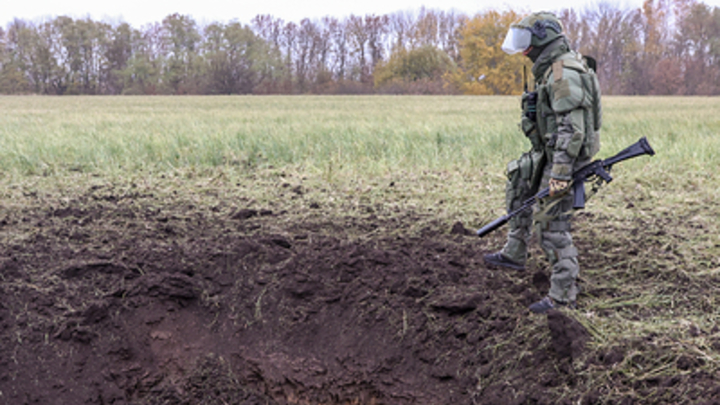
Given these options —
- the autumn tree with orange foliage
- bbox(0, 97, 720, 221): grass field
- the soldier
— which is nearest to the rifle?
the soldier

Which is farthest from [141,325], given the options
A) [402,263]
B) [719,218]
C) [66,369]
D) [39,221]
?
[719,218]

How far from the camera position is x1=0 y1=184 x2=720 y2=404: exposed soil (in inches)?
112

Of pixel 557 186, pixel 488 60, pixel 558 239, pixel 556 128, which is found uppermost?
pixel 488 60

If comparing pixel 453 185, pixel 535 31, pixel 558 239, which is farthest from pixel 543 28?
pixel 453 185

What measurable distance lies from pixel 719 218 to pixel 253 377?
3.92 m

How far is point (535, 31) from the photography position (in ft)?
9.61

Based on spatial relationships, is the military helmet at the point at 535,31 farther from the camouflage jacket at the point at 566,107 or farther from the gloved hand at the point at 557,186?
the gloved hand at the point at 557,186

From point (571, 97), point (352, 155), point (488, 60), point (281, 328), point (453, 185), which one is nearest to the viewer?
point (571, 97)

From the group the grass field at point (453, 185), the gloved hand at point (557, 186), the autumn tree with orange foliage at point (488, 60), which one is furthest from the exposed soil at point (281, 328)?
the autumn tree with orange foliage at point (488, 60)

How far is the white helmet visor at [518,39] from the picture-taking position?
2.94 meters

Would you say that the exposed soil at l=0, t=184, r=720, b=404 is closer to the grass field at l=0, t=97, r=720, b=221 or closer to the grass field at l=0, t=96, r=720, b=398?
the grass field at l=0, t=96, r=720, b=398

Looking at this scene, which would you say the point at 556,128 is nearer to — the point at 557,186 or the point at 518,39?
the point at 557,186

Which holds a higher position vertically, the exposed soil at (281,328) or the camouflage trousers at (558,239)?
the camouflage trousers at (558,239)

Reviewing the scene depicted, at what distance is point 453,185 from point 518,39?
3120mm
